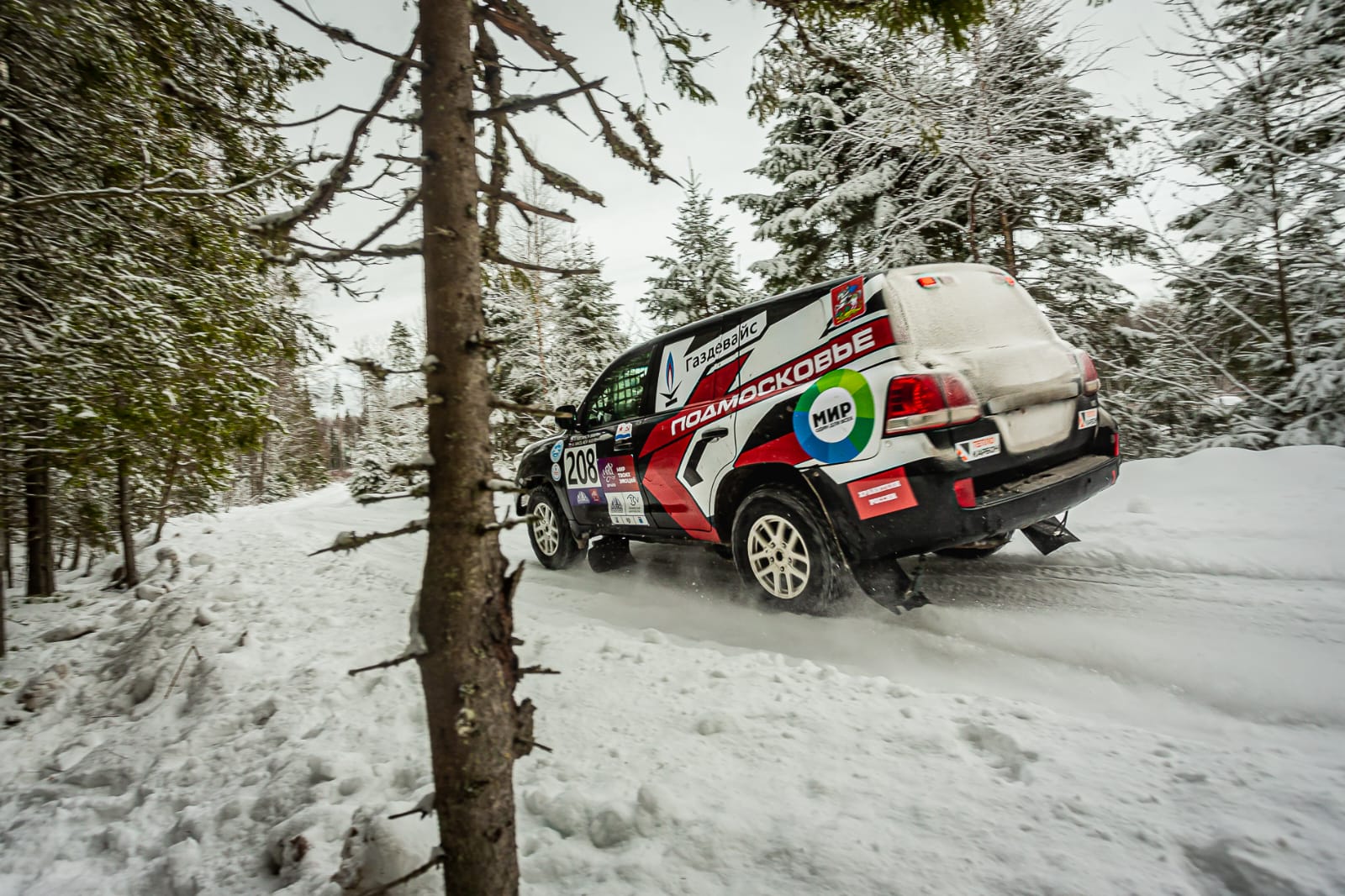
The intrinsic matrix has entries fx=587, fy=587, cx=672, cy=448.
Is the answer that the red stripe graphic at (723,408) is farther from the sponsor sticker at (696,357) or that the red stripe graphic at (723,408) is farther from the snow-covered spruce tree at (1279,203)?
the snow-covered spruce tree at (1279,203)

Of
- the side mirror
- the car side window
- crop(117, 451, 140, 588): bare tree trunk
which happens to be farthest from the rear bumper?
crop(117, 451, 140, 588): bare tree trunk

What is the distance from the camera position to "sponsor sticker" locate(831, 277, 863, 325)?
3.34m

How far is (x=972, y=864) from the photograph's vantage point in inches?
57.7

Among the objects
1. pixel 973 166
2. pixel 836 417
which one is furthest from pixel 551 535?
pixel 973 166

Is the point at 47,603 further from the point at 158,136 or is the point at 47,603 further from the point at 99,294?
the point at 158,136

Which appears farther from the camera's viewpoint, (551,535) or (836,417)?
(551,535)

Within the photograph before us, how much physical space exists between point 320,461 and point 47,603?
40.3 m

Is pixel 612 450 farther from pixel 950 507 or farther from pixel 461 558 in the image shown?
pixel 461 558

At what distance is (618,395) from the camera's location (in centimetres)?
528

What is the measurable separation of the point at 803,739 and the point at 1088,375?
304cm

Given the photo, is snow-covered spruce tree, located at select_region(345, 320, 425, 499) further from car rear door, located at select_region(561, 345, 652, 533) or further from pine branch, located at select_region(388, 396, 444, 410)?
pine branch, located at select_region(388, 396, 444, 410)

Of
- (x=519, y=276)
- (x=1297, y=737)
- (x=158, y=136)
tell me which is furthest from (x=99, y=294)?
(x=1297, y=737)

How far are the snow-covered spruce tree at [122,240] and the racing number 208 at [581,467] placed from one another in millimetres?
2719

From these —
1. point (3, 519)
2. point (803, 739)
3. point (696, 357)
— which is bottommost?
point (803, 739)
